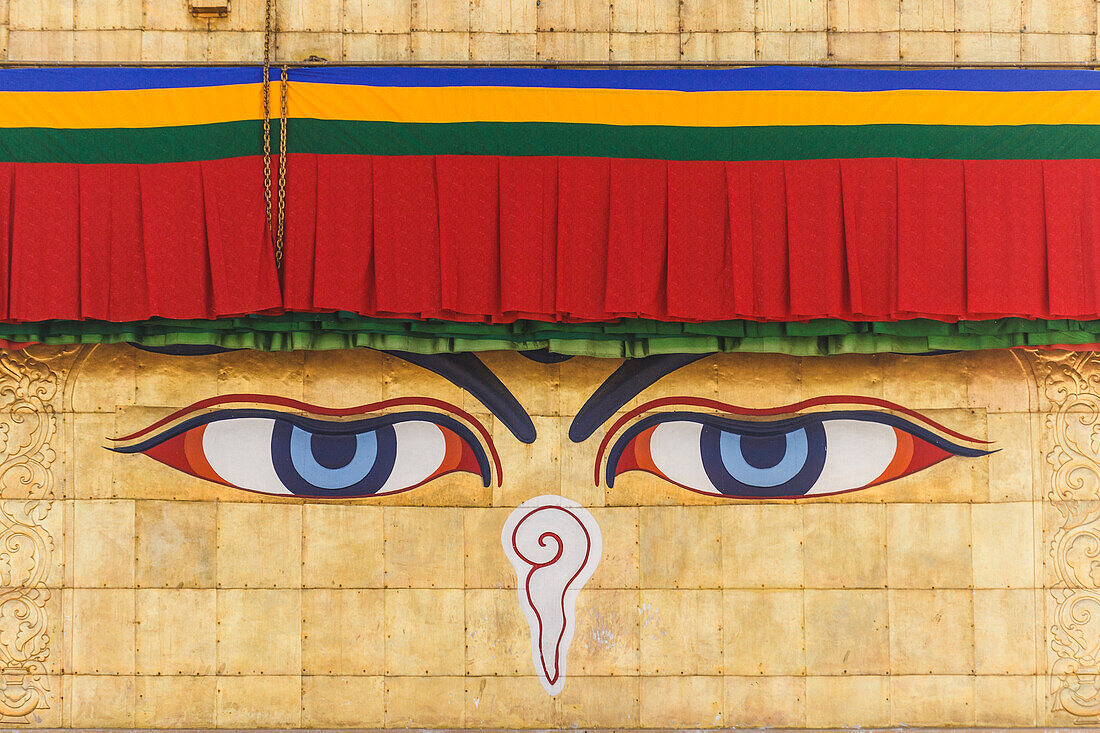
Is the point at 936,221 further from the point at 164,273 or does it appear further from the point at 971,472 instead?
the point at 164,273

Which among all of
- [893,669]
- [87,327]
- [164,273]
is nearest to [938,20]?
[893,669]

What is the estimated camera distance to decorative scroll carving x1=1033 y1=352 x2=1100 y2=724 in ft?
17.4

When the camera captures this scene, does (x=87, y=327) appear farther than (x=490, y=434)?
No

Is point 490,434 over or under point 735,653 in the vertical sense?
over

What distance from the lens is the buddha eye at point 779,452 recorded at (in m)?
5.34

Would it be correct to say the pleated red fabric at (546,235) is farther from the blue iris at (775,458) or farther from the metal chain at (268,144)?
→ the blue iris at (775,458)

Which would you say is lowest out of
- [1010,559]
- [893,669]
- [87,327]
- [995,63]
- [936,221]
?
[893,669]

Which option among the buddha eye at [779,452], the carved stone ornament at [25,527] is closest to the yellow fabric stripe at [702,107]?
the buddha eye at [779,452]

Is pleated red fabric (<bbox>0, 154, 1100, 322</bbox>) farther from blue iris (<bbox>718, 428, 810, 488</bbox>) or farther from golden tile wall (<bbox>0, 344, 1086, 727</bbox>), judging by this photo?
blue iris (<bbox>718, 428, 810, 488</bbox>)

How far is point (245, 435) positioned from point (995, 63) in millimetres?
6412

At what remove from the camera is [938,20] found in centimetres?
550

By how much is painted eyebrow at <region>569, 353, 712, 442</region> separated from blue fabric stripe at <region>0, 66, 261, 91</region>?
3260mm

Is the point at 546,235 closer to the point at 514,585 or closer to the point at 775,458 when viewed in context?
the point at 775,458

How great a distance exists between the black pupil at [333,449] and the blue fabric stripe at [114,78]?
260cm
